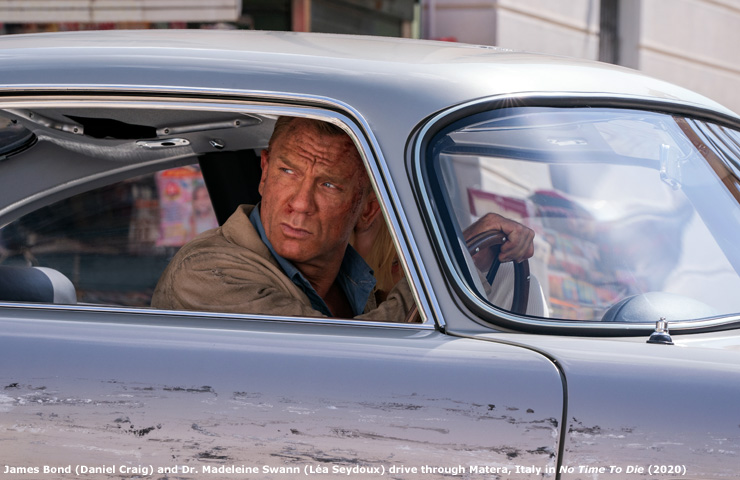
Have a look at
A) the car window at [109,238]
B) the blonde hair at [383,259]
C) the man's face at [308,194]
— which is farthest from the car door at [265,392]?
the car window at [109,238]

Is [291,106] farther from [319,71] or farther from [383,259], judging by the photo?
[383,259]

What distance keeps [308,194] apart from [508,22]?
23.2ft

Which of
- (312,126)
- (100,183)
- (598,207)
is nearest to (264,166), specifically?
(312,126)

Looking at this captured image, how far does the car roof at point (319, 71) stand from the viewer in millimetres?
1820

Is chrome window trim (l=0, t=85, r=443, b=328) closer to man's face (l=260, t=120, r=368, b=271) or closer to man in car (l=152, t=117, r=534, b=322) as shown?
man in car (l=152, t=117, r=534, b=322)

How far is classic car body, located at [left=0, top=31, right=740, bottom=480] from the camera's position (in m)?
1.53

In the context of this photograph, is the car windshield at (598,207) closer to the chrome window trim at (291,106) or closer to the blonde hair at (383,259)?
the chrome window trim at (291,106)

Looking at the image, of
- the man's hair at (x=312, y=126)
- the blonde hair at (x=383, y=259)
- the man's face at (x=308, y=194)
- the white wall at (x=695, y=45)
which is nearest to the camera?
the man's hair at (x=312, y=126)

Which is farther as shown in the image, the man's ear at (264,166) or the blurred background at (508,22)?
the blurred background at (508,22)

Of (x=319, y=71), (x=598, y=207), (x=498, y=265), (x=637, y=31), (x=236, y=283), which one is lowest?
(x=236, y=283)

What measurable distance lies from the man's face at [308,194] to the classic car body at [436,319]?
277 mm

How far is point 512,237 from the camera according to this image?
1877mm

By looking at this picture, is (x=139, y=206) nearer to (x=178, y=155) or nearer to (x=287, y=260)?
(x=178, y=155)

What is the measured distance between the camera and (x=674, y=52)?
10352 millimetres
